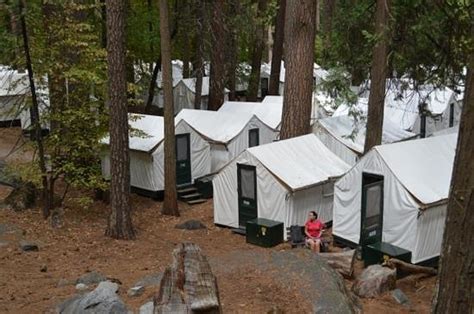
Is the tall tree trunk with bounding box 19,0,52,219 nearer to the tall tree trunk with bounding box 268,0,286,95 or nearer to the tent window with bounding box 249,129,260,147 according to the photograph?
the tent window with bounding box 249,129,260,147

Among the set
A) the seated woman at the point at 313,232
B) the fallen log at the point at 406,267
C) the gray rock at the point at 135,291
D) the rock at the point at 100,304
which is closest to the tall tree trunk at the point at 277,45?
the seated woman at the point at 313,232

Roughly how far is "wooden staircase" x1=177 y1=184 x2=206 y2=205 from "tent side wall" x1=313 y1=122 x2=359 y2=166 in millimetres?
4634

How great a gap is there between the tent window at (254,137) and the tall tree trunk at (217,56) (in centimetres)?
308

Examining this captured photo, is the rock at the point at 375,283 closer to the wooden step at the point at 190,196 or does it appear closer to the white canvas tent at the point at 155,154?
the wooden step at the point at 190,196

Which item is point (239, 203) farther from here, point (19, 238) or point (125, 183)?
point (19, 238)

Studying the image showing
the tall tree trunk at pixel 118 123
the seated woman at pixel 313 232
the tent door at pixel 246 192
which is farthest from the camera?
the tent door at pixel 246 192

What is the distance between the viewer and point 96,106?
49.8ft

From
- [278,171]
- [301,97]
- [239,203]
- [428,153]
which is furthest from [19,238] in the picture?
[428,153]

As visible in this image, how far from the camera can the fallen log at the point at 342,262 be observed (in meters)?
10.6

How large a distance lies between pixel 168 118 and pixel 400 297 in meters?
8.46

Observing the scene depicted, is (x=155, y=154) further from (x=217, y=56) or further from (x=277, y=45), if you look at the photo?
(x=277, y=45)

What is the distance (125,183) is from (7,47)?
209 inches

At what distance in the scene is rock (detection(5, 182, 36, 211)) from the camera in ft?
52.5

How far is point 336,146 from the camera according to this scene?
19375 mm
